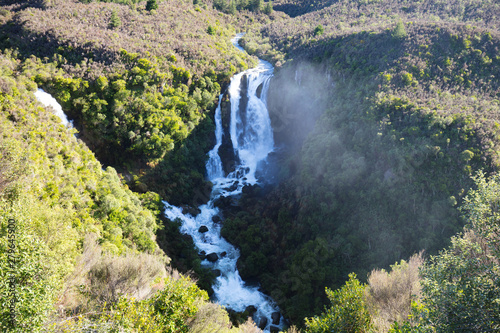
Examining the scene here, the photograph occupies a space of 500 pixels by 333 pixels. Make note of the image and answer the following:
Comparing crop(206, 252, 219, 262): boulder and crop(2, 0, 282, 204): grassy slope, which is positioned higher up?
crop(2, 0, 282, 204): grassy slope

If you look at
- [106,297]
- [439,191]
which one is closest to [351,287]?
[106,297]

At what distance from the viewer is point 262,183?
46.5 metres

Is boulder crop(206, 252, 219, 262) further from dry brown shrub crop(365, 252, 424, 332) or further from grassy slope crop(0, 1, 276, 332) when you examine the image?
dry brown shrub crop(365, 252, 424, 332)

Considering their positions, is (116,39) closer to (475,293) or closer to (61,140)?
(61,140)

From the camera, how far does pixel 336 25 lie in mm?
69812

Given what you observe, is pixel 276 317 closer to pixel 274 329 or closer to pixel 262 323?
pixel 274 329

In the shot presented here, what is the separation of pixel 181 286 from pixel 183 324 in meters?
2.18

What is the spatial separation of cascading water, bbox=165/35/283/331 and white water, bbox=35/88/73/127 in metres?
Result: 15.8

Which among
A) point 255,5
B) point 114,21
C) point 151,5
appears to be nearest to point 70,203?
point 114,21

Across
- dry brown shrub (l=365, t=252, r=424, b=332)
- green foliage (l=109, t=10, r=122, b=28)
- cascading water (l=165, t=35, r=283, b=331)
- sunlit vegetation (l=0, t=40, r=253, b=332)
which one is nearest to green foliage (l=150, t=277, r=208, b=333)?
sunlit vegetation (l=0, t=40, r=253, b=332)

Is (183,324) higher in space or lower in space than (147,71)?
lower

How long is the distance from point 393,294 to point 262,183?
27965 millimetres

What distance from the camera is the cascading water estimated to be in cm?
3167

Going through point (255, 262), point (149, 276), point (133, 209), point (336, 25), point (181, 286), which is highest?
point (336, 25)
